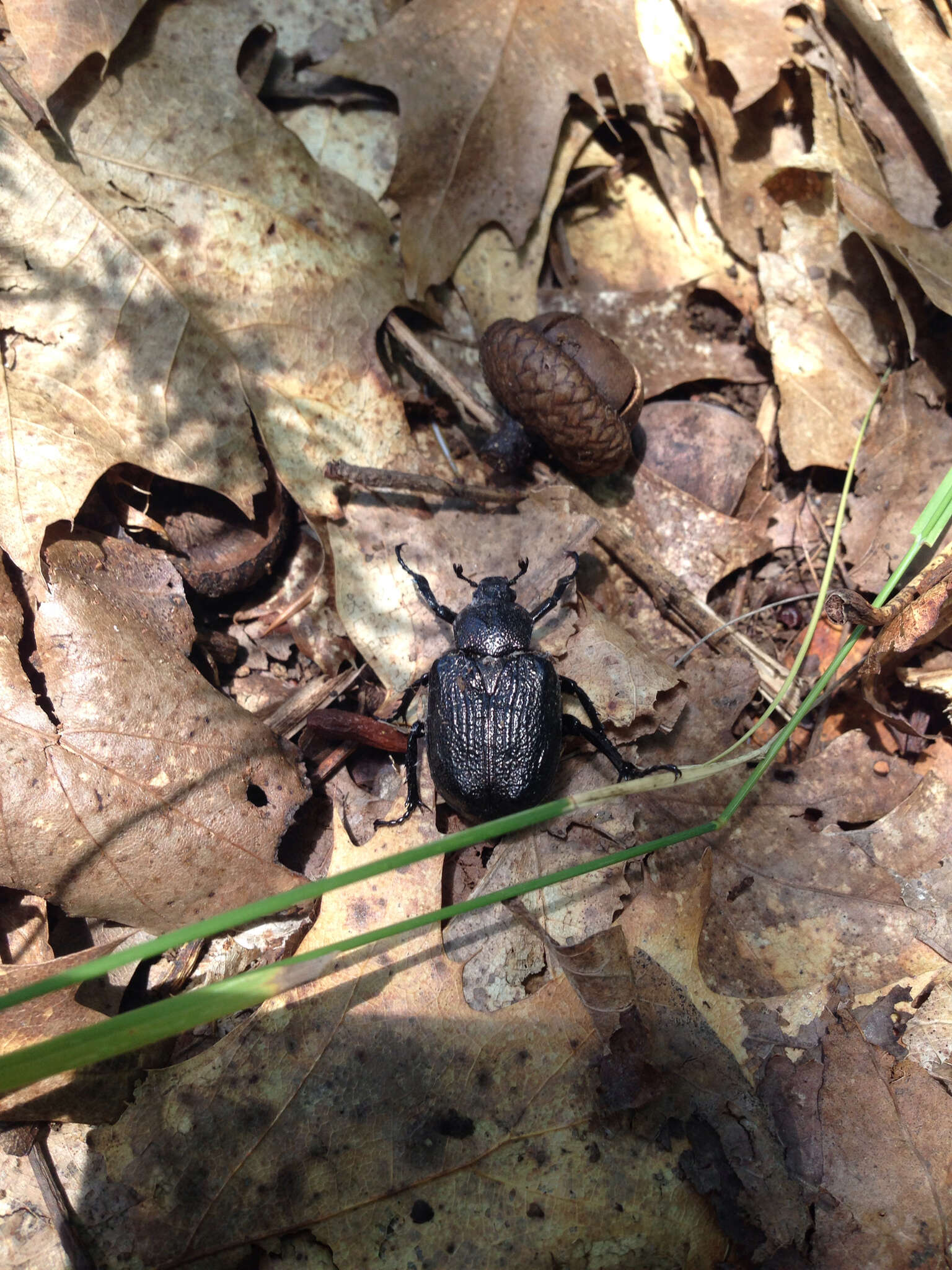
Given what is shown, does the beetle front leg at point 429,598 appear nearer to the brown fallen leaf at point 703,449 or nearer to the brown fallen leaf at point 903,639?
the brown fallen leaf at point 703,449

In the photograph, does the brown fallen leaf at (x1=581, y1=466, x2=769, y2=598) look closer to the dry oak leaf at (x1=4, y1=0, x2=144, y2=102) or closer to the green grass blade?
the green grass blade

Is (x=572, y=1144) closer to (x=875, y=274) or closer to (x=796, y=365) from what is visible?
(x=796, y=365)

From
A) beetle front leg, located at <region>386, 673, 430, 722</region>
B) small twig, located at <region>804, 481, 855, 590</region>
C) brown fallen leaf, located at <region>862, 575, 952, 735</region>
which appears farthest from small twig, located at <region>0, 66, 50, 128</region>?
brown fallen leaf, located at <region>862, 575, 952, 735</region>

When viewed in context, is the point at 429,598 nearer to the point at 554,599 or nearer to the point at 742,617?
the point at 554,599

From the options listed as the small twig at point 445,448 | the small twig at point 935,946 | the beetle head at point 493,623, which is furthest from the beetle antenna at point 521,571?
the small twig at point 935,946

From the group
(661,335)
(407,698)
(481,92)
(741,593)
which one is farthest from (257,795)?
(481,92)

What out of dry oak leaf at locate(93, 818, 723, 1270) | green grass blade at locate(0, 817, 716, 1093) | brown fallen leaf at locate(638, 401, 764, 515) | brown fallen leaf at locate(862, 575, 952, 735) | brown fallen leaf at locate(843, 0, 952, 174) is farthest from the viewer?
brown fallen leaf at locate(638, 401, 764, 515)

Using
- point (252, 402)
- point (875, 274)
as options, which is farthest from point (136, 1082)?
point (875, 274)
